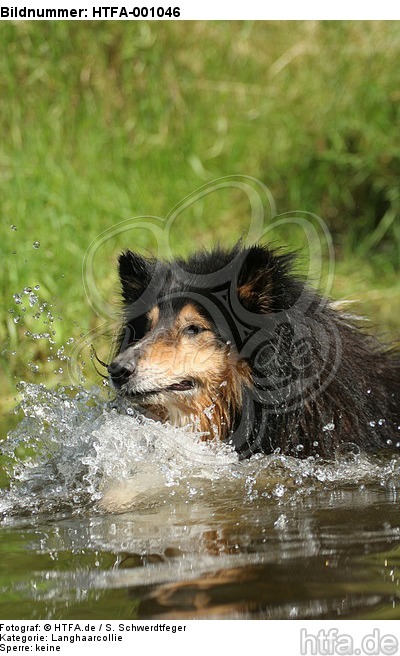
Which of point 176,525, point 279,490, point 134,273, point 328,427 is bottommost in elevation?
point 176,525

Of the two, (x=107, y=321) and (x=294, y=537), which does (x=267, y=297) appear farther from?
(x=107, y=321)

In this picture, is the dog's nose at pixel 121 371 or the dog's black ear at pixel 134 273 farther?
the dog's black ear at pixel 134 273

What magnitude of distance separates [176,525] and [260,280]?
136 centimetres

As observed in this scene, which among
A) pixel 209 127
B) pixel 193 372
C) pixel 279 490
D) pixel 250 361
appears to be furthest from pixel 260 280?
pixel 209 127

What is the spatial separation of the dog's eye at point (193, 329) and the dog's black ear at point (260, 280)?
285mm

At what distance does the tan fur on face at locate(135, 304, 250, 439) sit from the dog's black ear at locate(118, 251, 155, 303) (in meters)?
0.31

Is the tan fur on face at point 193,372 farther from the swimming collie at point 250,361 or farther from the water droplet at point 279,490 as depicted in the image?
the water droplet at point 279,490

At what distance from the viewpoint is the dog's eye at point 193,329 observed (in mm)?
5277

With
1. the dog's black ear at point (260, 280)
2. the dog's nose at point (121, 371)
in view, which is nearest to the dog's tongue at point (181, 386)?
the dog's nose at point (121, 371)

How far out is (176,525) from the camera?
4672 mm

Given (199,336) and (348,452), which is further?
(348,452)

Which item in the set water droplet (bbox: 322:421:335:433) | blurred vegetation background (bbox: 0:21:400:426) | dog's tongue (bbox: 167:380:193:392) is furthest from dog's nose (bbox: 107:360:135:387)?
blurred vegetation background (bbox: 0:21:400:426)

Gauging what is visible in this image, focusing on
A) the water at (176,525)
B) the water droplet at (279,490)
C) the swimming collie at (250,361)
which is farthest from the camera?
the swimming collie at (250,361)

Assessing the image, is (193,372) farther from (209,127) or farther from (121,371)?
(209,127)
